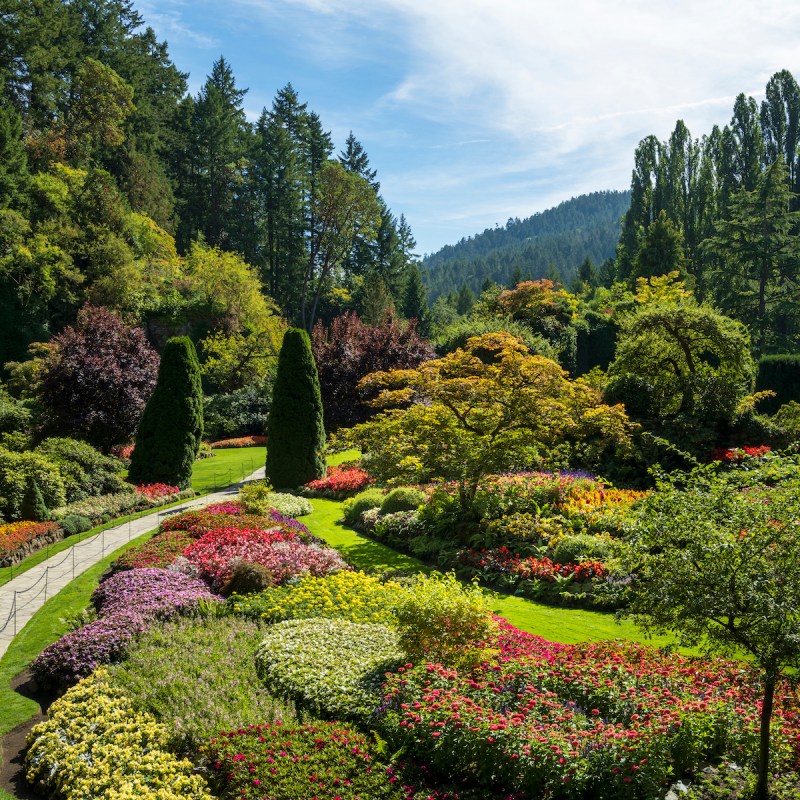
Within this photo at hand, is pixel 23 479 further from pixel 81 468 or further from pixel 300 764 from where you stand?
pixel 300 764

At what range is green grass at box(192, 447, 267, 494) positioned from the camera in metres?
20.6

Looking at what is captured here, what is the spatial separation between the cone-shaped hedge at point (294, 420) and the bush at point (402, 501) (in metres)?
4.08

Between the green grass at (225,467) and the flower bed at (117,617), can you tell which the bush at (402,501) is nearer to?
the flower bed at (117,617)

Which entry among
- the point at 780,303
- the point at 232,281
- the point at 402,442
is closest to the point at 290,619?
the point at 402,442

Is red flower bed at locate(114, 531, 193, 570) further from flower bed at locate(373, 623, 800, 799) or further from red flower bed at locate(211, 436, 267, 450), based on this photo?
red flower bed at locate(211, 436, 267, 450)

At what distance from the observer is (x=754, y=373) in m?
23.6

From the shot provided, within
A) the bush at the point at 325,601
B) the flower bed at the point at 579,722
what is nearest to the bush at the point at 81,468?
the bush at the point at 325,601

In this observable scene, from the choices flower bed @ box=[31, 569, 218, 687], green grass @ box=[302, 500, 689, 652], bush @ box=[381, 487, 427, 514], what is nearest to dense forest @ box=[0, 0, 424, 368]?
bush @ box=[381, 487, 427, 514]

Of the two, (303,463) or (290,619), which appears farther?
(303,463)

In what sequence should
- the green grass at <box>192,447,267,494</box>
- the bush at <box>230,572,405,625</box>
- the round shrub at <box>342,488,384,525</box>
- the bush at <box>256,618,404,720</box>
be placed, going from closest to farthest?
the bush at <box>256,618,404,720</box>, the bush at <box>230,572,405,625</box>, the round shrub at <box>342,488,384,525</box>, the green grass at <box>192,447,267,494</box>

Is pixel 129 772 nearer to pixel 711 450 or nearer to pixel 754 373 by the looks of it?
pixel 711 450

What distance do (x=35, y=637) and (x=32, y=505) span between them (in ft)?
22.0

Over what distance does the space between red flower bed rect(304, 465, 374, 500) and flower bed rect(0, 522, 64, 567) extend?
22.8 feet

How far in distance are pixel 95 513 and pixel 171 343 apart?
543 cm
